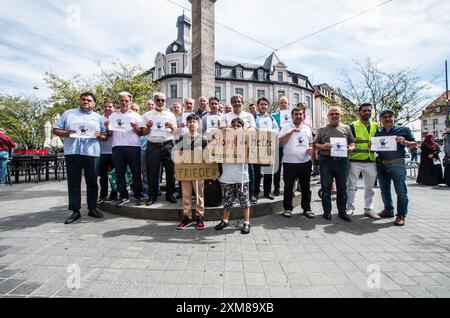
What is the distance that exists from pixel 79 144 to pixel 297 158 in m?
4.30

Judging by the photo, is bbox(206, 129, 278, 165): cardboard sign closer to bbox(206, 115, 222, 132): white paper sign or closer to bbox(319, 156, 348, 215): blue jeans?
bbox(206, 115, 222, 132): white paper sign

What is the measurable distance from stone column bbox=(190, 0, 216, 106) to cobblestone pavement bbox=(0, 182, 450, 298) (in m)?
4.38

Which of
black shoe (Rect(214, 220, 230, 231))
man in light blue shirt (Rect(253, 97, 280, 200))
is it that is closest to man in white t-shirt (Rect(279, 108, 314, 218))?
man in light blue shirt (Rect(253, 97, 280, 200))

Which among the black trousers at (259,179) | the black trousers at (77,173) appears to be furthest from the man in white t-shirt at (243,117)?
the black trousers at (77,173)

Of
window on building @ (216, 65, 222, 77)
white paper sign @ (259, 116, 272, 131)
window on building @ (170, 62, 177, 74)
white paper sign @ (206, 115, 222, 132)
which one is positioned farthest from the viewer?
window on building @ (216, 65, 222, 77)

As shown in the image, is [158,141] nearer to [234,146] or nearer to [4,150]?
[234,146]

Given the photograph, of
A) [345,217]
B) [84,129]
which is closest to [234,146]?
[345,217]

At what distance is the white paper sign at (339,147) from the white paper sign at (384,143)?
0.68m

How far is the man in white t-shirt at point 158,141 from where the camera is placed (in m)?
4.83

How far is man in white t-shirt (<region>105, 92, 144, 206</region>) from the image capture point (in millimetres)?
4820

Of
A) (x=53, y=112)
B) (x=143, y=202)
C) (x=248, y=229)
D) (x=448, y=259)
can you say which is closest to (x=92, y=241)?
(x=143, y=202)

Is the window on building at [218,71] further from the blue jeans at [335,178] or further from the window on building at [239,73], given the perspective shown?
the blue jeans at [335,178]

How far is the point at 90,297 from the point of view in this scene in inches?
88.3
